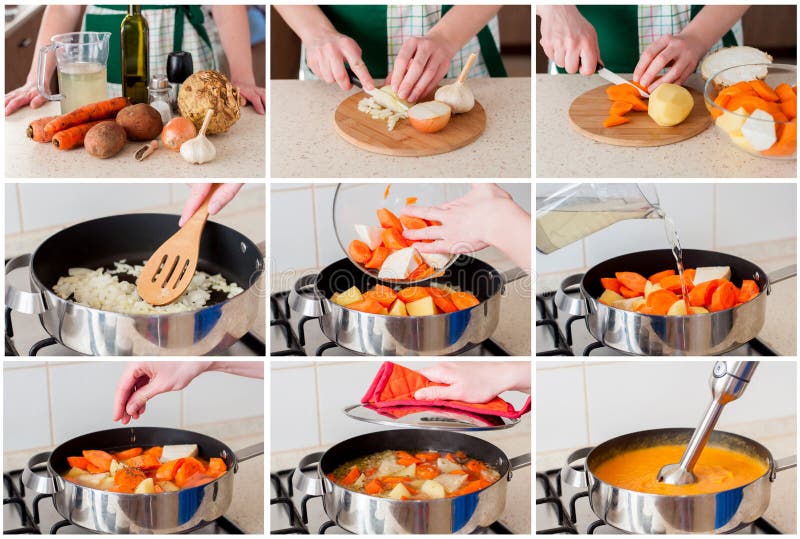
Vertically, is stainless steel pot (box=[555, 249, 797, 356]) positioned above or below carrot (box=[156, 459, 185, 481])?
above

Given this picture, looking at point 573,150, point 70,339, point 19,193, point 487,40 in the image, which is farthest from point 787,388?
point 19,193

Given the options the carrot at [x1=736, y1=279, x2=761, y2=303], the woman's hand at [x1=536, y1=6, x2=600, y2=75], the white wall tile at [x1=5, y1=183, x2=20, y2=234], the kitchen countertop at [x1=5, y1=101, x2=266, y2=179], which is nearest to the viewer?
the kitchen countertop at [x1=5, y1=101, x2=266, y2=179]

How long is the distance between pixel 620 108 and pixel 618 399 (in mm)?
566

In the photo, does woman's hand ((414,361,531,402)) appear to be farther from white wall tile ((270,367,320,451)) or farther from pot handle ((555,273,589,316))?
white wall tile ((270,367,320,451))

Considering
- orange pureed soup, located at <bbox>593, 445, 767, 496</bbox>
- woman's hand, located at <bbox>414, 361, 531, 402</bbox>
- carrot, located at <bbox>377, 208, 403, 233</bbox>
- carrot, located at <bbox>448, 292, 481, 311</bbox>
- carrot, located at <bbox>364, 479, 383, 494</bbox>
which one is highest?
carrot, located at <bbox>377, 208, 403, 233</bbox>

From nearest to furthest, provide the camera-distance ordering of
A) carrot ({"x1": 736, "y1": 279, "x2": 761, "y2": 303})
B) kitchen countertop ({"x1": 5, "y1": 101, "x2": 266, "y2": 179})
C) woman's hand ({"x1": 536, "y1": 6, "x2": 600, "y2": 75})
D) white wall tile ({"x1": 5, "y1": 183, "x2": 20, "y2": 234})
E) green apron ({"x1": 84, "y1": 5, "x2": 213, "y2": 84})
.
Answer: kitchen countertop ({"x1": 5, "y1": 101, "x2": 266, "y2": 179}) < carrot ({"x1": 736, "y1": 279, "x2": 761, "y2": 303}) < woman's hand ({"x1": 536, "y1": 6, "x2": 600, "y2": 75}) < white wall tile ({"x1": 5, "y1": 183, "x2": 20, "y2": 234}) < green apron ({"x1": 84, "y1": 5, "x2": 213, "y2": 84})

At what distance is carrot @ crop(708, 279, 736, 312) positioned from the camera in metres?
1.22

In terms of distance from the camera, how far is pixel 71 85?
1.23 m

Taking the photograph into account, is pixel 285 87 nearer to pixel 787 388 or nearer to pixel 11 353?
pixel 11 353

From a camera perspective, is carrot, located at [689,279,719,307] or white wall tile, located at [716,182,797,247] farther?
white wall tile, located at [716,182,797,247]

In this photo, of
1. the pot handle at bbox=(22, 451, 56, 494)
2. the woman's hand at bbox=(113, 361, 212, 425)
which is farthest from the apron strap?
the pot handle at bbox=(22, 451, 56, 494)

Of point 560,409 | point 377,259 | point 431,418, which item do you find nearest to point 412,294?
point 377,259

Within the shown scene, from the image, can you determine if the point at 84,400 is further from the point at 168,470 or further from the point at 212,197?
the point at 212,197

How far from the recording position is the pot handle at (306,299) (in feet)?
4.00
